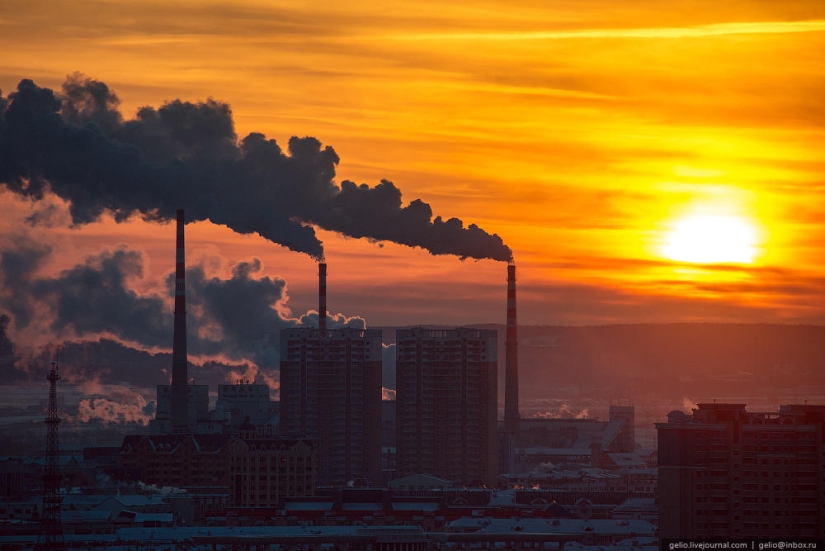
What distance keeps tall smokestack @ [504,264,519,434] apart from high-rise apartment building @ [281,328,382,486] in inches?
717

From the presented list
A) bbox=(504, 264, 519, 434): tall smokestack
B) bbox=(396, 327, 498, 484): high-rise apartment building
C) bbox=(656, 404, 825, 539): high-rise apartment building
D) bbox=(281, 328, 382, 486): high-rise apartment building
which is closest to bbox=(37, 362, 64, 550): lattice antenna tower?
bbox=(656, 404, 825, 539): high-rise apartment building

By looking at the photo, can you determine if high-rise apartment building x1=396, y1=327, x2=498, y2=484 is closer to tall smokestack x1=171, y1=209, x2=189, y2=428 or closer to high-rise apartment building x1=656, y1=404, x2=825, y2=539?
tall smokestack x1=171, y1=209, x2=189, y2=428

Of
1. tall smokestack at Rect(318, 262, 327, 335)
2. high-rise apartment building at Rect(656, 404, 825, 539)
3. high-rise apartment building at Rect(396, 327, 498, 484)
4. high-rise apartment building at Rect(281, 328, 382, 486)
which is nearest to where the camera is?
high-rise apartment building at Rect(656, 404, 825, 539)

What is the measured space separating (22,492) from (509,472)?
51986 millimetres

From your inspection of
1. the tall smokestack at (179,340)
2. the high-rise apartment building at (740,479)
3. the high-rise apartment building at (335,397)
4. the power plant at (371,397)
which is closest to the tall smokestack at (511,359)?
the power plant at (371,397)

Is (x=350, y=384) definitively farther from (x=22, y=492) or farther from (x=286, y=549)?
(x=286, y=549)

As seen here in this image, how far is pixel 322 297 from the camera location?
17575cm

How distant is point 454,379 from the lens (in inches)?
6585

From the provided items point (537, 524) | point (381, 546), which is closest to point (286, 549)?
point (381, 546)

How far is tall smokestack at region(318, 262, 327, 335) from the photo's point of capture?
564 feet

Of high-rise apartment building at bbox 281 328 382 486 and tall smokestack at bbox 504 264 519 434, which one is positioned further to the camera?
tall smokestack at bbox 504 264 519 434

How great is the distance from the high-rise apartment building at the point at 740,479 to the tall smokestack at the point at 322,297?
8441cm

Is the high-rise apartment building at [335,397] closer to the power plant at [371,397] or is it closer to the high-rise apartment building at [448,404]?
the power plant at [371,397]

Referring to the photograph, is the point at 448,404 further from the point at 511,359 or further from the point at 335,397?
the point at 511,359
